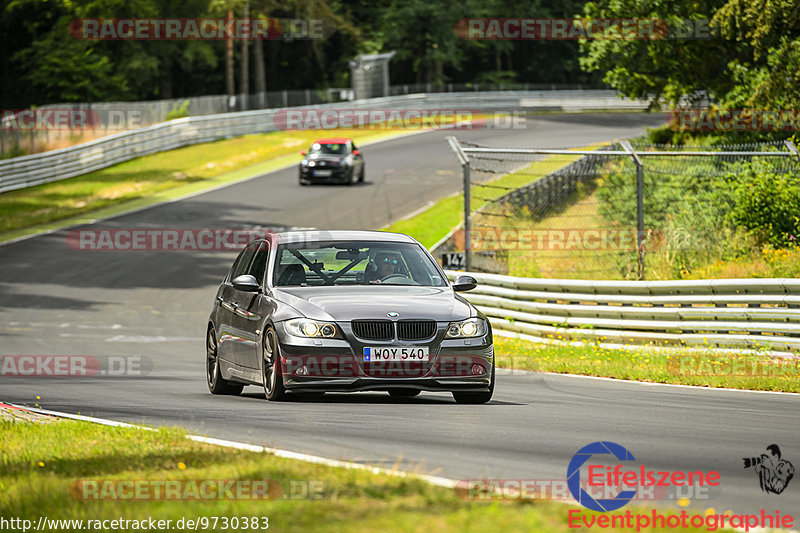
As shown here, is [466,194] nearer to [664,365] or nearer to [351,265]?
[664,365]

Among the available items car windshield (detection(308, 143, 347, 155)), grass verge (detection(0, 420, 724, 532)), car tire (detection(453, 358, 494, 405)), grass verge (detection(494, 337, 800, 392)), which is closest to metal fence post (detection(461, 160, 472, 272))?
grass verge (detection(494, 337, 800, 392))

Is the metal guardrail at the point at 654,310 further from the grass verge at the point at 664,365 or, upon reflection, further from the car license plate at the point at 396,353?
the car license plate at the point at 396,353

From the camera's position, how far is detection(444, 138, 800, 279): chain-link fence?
65.4 ft

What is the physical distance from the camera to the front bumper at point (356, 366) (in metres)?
10.6

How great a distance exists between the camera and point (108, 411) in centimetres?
1107

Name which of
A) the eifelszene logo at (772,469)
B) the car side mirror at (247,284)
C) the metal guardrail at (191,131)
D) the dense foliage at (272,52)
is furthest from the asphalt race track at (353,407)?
the dense foliage at (272,52)

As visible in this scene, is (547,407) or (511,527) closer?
(511,527)

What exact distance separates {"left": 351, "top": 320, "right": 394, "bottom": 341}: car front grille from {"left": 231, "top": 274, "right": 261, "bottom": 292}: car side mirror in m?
1.36

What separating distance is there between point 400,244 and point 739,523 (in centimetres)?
660

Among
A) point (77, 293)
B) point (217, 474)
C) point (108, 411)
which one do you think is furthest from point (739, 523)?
point (77, 293)

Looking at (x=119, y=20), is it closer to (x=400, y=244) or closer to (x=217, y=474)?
(x=400, y=244)

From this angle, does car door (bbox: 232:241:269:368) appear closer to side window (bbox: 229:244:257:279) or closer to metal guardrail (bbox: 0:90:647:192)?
side window (bbox: 229:244:257:279)

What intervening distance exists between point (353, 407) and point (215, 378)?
2.53 m

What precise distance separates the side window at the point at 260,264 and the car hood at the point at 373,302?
60 cm
